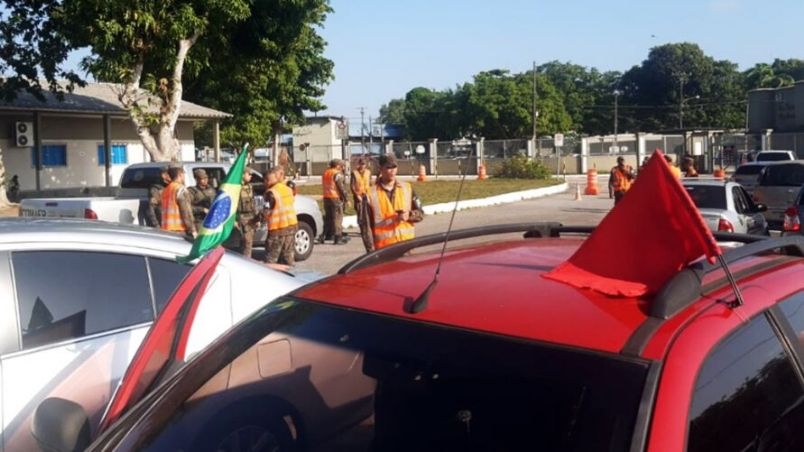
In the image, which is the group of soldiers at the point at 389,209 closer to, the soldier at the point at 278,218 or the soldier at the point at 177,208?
the soldier at the point at 278,218

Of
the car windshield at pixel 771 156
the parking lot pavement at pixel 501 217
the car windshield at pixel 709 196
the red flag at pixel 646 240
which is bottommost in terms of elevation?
the parking lot pavement at pixel 501 217

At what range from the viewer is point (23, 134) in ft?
87.2

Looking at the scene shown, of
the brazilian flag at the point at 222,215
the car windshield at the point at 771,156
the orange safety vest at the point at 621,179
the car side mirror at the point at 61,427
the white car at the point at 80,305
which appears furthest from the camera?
the car windshield at the point at 771,156

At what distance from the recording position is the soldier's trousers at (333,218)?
16.8 meters

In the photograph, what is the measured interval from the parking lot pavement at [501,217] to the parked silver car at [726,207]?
9.31 feet

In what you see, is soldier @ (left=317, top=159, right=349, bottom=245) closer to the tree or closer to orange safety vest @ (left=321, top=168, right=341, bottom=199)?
orange safety vest @ (left=321, top=168, right=341, bottom=199)

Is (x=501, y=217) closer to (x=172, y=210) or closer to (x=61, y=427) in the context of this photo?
(x=172, y=210)

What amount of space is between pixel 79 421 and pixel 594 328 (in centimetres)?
188

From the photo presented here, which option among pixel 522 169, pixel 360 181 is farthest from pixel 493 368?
pixel 522 169

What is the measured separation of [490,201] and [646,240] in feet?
84.8

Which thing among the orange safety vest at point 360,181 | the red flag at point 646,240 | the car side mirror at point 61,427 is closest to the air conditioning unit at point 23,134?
the orange safety vest at point 360,181

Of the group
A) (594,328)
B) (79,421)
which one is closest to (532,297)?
(594,328)

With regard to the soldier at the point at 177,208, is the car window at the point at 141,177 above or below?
above

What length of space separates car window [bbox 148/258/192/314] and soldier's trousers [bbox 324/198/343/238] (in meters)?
12.5
